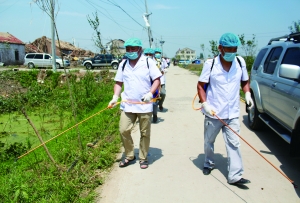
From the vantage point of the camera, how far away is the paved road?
3.71 meters

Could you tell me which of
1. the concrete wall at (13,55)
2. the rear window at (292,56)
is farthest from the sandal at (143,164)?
the concrete wall at (13,55)

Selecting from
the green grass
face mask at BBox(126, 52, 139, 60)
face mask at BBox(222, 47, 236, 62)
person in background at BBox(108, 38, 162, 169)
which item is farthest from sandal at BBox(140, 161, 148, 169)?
the green grass

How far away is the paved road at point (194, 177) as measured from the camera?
146 inches

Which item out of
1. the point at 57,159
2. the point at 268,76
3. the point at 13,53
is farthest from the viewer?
the point at 13,53

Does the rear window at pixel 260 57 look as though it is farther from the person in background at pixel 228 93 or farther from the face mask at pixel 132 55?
the face mask at pixel 132 55

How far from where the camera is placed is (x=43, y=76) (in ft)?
58.2

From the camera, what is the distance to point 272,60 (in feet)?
19.7

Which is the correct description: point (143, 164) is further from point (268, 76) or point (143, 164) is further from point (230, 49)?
point (268, 76)

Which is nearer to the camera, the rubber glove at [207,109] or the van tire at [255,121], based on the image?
the rubber glove at [207,109]

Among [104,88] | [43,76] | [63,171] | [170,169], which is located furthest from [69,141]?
[43,76]

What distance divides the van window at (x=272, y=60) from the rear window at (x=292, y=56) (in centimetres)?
43

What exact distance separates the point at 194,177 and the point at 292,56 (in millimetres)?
2834

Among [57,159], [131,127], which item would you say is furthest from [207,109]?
[57,159]

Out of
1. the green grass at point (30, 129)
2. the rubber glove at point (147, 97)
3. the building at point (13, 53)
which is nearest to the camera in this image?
the rubber glove at point (147, 97)
